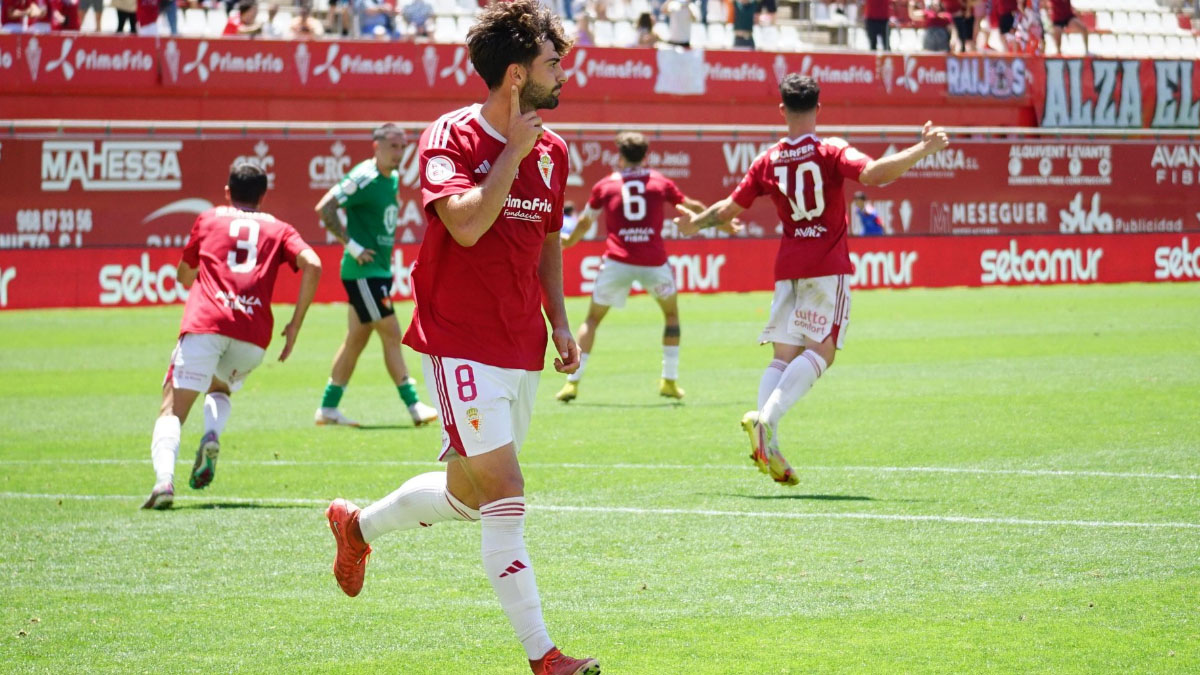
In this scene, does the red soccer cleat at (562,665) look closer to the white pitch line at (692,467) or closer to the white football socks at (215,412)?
the white football socks at (215,412)

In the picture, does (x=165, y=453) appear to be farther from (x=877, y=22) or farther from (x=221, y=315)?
(x=877, y=22)

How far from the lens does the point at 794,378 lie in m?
9.59

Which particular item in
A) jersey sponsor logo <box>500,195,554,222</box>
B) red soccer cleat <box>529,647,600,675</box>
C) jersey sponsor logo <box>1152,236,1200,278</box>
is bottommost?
jersey sponsor logo <box>1152,236,1200,278</box>

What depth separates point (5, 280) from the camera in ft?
82.4

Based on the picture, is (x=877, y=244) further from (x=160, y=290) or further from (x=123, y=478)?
(x=123, y=478)

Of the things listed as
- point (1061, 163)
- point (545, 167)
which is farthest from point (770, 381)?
point (1061, 163)

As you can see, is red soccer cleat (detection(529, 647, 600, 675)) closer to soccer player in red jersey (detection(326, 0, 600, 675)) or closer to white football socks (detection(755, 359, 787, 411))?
soccer player in red jersey (detection(326, 0, 600, 675))

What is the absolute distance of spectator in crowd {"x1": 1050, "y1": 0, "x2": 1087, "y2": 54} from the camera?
38875 millimetres

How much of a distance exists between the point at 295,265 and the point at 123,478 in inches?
82.1

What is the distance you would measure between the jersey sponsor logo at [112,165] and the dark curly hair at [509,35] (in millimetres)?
22316

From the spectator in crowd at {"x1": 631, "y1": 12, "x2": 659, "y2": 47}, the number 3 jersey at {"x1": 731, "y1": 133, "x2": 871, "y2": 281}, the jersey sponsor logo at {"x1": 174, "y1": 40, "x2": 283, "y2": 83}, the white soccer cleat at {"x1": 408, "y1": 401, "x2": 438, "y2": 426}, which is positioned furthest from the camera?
the spectator in crowd at {"x1": 631, "y1": 12, "x2": 659, "y2": 47}

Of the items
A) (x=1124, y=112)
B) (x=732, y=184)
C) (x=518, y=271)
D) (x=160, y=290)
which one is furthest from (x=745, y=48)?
(x=518, y=271)

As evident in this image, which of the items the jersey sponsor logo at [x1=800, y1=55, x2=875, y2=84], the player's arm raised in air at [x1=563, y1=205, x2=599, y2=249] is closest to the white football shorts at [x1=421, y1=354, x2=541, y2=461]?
the player's arm raised in air at [x1=563, y1=205, x2=599, y2=249]

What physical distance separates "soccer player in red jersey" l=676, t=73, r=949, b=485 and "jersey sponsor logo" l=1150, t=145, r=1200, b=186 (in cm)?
2611
